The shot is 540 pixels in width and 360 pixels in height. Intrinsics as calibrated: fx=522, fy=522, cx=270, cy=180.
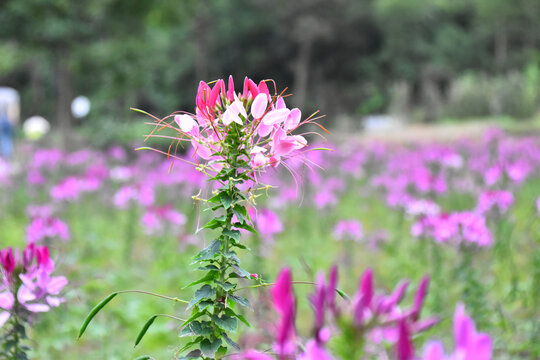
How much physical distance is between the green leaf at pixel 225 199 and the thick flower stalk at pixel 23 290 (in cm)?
46

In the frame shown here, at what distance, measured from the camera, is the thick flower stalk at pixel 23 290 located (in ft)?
3.75

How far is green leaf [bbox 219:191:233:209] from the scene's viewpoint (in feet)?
3.22

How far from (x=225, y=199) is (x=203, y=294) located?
18 centimetres

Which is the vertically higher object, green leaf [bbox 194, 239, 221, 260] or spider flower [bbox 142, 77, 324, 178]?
spider flower [bbox 142, 77, 324, 178]

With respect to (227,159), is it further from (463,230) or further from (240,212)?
(463,230)

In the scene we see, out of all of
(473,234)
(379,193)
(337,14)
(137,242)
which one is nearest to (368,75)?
(337,14)

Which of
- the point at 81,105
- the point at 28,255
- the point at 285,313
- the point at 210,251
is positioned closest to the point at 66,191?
the point at 28,255

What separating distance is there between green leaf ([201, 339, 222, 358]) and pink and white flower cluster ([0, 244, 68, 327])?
40 cm

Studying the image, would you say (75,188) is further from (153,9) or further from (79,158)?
(153,9)

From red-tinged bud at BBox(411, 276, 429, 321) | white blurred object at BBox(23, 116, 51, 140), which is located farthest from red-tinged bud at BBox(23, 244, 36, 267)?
white blurred object at BBox(23, 116, 51, 140)

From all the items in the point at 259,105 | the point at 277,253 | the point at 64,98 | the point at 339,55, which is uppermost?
the point at 339,55

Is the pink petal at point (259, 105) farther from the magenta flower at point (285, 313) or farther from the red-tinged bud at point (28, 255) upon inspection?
the red-tinged bud at point (28, 255)

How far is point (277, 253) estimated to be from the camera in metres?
5.49

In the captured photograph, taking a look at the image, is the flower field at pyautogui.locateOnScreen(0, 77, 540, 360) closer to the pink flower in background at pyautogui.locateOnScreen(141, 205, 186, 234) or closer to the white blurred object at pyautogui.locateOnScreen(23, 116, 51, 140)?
the pink flower in background at pyautogui.locateOnScreen(141, 205, 186, 234)
